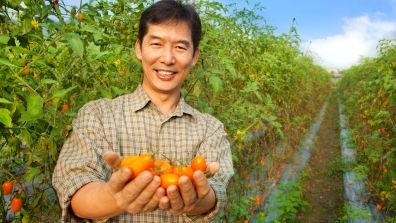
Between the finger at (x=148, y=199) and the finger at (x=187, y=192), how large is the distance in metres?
0.06

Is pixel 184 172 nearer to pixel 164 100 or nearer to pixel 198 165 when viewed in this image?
pixel 198 165

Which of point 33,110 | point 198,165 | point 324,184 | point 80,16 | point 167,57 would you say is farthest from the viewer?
point 324,184

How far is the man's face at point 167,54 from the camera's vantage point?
5.64 ft

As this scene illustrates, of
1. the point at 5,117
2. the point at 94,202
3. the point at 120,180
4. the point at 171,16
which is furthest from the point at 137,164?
the point at 171,16

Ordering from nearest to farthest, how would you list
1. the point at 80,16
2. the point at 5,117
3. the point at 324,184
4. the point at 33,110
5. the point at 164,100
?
the point at 5,117 < the point at 33,110 < the point at 164,100 < the point at 80,16 < the point at 324,184

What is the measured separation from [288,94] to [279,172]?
78.7 inches

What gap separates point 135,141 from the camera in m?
1.72

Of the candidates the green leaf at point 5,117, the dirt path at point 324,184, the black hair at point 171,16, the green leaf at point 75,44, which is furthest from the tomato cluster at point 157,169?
the dirt path at point 324,184

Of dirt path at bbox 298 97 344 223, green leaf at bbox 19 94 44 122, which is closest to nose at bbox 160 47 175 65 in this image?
green leaf at bbox 19 94 44 122

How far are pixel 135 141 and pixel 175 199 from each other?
627 mm

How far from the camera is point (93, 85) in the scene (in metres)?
2.22

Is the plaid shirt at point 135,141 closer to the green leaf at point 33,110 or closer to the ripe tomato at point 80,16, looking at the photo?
the green leaf at point 33,110

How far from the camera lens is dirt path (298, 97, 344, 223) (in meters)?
5.07

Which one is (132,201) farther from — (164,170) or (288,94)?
(288,94)
